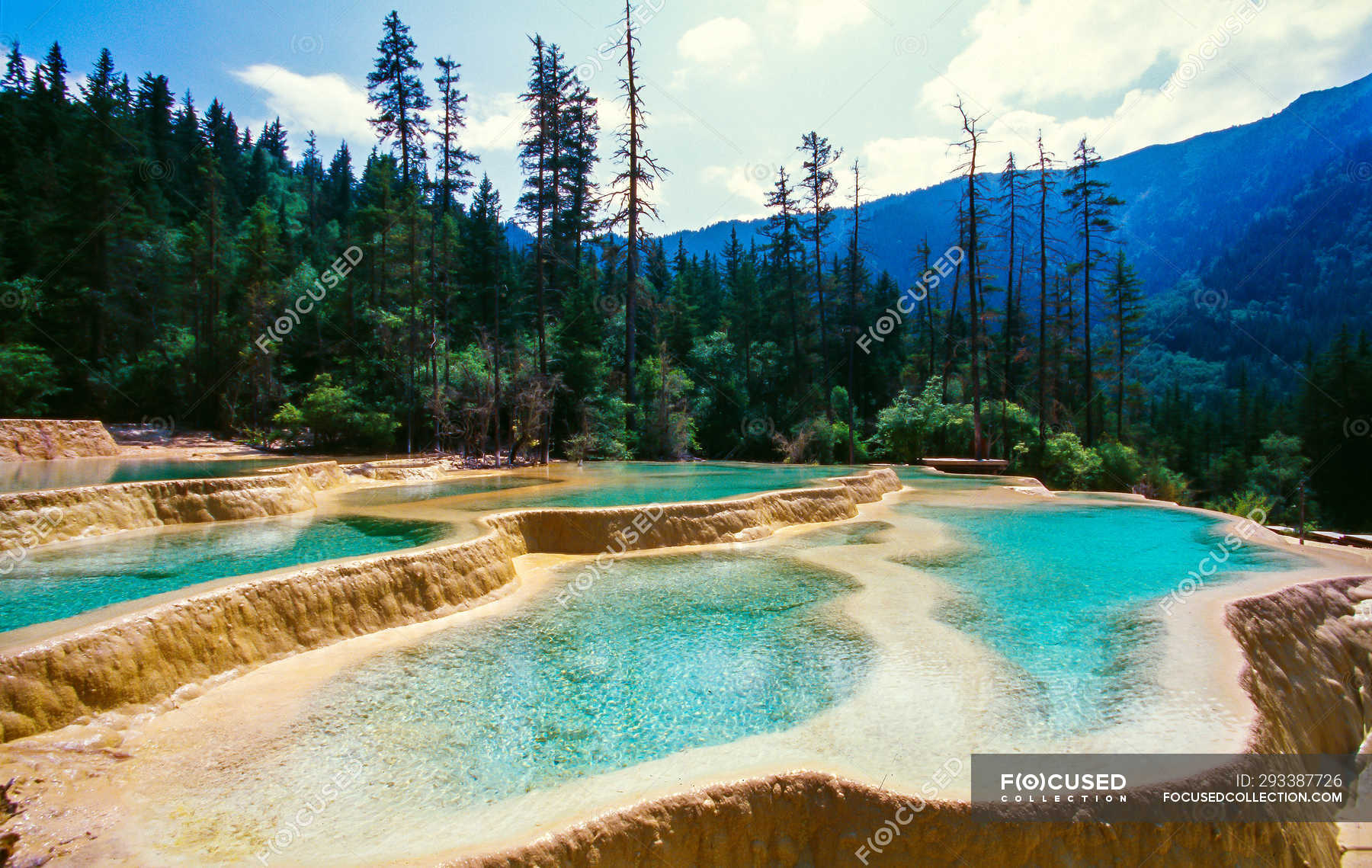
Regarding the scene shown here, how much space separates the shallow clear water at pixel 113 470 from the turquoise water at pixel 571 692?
7986 mm

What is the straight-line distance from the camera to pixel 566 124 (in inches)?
1162

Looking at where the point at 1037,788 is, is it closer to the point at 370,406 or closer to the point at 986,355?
the point at 370,406

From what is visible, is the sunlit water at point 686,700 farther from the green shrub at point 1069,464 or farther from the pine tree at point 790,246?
the pine tree at point 790,246

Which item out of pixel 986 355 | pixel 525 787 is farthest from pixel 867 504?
pixel 986 355

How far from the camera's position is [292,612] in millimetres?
6066

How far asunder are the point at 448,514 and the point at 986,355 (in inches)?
1017
